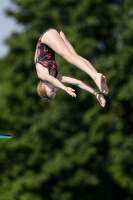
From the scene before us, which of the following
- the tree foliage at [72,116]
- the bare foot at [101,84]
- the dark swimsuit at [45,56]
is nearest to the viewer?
the bare foot at [101,84]

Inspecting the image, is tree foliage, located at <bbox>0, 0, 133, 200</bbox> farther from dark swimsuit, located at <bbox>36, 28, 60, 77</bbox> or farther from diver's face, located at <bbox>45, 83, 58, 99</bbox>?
diver's face, located at <bbox>45, 83, 58, 99</bbox>

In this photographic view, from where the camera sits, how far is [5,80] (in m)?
34.2

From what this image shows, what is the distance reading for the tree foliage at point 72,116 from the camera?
2972 centimetres

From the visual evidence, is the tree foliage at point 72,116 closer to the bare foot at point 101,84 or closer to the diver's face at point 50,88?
the diver's face at point 50,88

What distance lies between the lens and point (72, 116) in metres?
30.8

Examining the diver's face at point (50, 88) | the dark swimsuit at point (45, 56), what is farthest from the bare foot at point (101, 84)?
the dark swimsuit at point (45, 56)

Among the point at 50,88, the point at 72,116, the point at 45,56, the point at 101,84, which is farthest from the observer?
the point at 72,116

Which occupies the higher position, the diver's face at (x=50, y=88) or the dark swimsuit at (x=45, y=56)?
the dark swimsuit at (x=45, y=56)

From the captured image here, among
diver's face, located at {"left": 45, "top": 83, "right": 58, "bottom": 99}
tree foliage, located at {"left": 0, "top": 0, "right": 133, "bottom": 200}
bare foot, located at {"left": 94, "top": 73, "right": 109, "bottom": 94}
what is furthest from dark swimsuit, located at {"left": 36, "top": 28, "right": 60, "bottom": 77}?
tree foliage, located at {"left": 0, "top": 0, "right": 133, "bottom": 200}

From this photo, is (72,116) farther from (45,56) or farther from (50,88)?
(50,88)

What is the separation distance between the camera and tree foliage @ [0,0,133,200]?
97.5 ft

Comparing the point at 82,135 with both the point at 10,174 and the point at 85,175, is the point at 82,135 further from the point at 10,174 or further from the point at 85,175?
the point at 10,174

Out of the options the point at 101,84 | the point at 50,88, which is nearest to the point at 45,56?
the point at 50,88

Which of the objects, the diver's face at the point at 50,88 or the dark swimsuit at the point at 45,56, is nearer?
the diver's face at the point at 50,88
